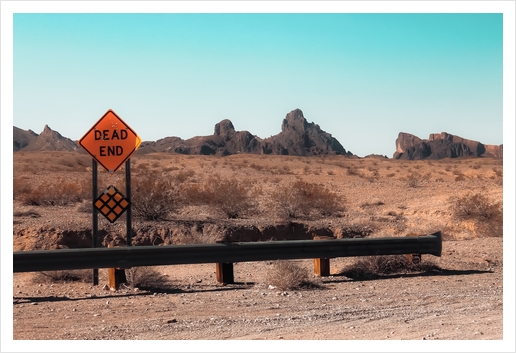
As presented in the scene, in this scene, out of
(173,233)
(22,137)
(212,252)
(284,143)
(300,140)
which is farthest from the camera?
(284,143)

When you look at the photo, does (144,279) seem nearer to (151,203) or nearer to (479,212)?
(151,203)

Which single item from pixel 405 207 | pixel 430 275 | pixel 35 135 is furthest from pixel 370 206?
pixel 35 135

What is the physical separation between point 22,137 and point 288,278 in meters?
137

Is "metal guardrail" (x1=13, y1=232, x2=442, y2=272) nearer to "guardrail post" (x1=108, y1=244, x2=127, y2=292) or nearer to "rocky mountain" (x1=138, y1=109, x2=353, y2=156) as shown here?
"guardrail post" (x1=108, y1=244, x2=127, y2=292)

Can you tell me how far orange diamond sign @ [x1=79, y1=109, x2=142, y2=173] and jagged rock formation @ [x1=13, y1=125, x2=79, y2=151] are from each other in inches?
4849

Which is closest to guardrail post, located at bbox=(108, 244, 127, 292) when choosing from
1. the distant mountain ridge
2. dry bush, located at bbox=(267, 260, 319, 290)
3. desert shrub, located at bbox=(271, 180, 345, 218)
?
dry bush, located at bbox=(267, 260, 319, 290)

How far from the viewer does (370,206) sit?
2895 centimetres

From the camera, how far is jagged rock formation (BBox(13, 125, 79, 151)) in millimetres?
132125

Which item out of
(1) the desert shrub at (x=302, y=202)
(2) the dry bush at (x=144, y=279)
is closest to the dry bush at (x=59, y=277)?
(2) the dry bush at (x=144, y=279)

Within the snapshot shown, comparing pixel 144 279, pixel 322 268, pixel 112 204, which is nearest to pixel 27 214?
pixel 112 204

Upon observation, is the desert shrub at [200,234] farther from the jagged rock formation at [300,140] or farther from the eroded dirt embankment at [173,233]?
the jagged rock formation at [300,140]

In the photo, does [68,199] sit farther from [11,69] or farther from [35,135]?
[35,135]

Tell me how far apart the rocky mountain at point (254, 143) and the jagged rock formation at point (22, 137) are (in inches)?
944

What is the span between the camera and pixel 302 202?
24.3m
